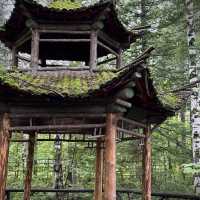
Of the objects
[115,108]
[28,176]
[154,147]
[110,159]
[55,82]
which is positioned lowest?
[28,176]

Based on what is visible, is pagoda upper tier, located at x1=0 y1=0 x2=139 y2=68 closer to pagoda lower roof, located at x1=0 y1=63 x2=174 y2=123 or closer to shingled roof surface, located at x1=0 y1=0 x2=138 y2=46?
shingled roof surface, located at x1=0 y1=0 x2=138 y2=46

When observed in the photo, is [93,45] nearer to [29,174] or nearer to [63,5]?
[63,5]

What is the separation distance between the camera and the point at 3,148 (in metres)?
8.87

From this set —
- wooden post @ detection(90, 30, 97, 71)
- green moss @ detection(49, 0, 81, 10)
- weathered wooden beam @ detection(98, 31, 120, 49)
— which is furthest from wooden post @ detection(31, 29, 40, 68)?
weathered wooden beam @ detection(98, 31, 120, 49)

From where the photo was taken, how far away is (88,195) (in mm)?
18328

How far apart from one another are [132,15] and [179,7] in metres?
3.46

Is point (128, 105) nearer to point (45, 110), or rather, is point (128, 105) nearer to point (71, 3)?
point (45, 110)

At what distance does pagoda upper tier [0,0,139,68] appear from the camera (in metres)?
10.3

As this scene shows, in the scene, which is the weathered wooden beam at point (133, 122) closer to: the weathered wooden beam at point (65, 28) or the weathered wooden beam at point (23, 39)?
the weathered wooden beam at point (65, 28)

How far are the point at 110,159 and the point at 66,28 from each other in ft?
13.1

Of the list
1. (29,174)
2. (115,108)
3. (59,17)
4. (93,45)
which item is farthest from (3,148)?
(59,17)

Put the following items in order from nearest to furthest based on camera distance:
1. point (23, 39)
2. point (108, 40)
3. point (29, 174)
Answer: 1. point (23, 39)
2. point (108, 40)
3. point (29, 174)

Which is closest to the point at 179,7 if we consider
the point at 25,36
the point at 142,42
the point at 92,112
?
the point at 142,42

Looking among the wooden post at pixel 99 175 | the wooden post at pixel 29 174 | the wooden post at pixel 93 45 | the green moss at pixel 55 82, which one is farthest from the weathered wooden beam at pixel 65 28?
the wooden post at pixel 99 175
